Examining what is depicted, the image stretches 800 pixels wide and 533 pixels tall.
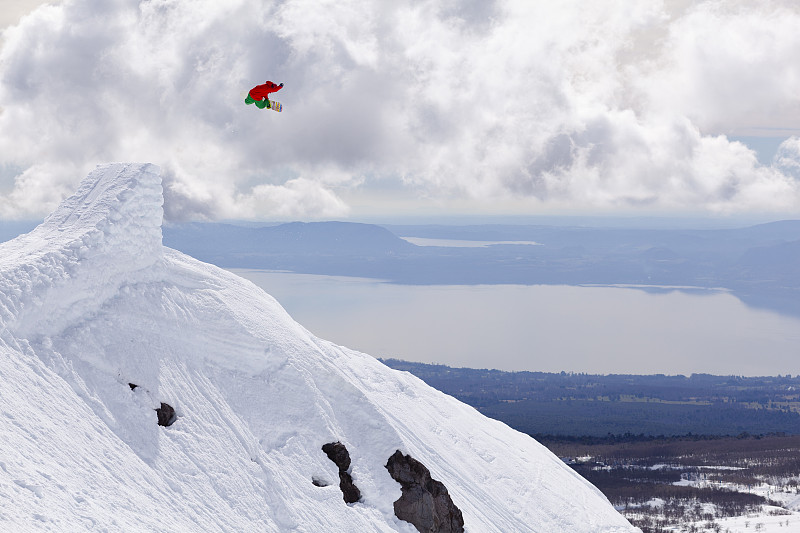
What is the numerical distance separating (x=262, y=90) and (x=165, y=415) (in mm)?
20559

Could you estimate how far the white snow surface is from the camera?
84.9 feet

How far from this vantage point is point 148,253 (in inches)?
1558

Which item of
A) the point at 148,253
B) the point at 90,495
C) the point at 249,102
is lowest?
the point at 90,495

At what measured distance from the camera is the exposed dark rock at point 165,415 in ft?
105

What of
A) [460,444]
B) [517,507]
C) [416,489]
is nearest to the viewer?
[416,489]

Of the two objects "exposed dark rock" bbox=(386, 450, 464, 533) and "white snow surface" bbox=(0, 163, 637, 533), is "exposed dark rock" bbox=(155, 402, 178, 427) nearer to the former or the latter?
"white snow surface" bbox=(0, 163, 637, 533)

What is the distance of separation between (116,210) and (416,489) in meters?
23.1

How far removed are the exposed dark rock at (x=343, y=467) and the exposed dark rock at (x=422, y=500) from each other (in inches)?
95.5

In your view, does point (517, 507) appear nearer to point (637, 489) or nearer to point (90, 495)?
point (90, 495)

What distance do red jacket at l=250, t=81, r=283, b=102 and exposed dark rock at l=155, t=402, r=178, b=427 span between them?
1959 centimetres

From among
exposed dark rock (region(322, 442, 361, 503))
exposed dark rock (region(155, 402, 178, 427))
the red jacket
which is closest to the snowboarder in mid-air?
the red jacket

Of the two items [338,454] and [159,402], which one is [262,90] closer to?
[159,402]

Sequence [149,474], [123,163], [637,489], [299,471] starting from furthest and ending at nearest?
1. [637,489]
2. [123,163]
3. [299,471]
4. [149,474]

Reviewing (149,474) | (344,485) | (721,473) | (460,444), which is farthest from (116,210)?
(721,473)
